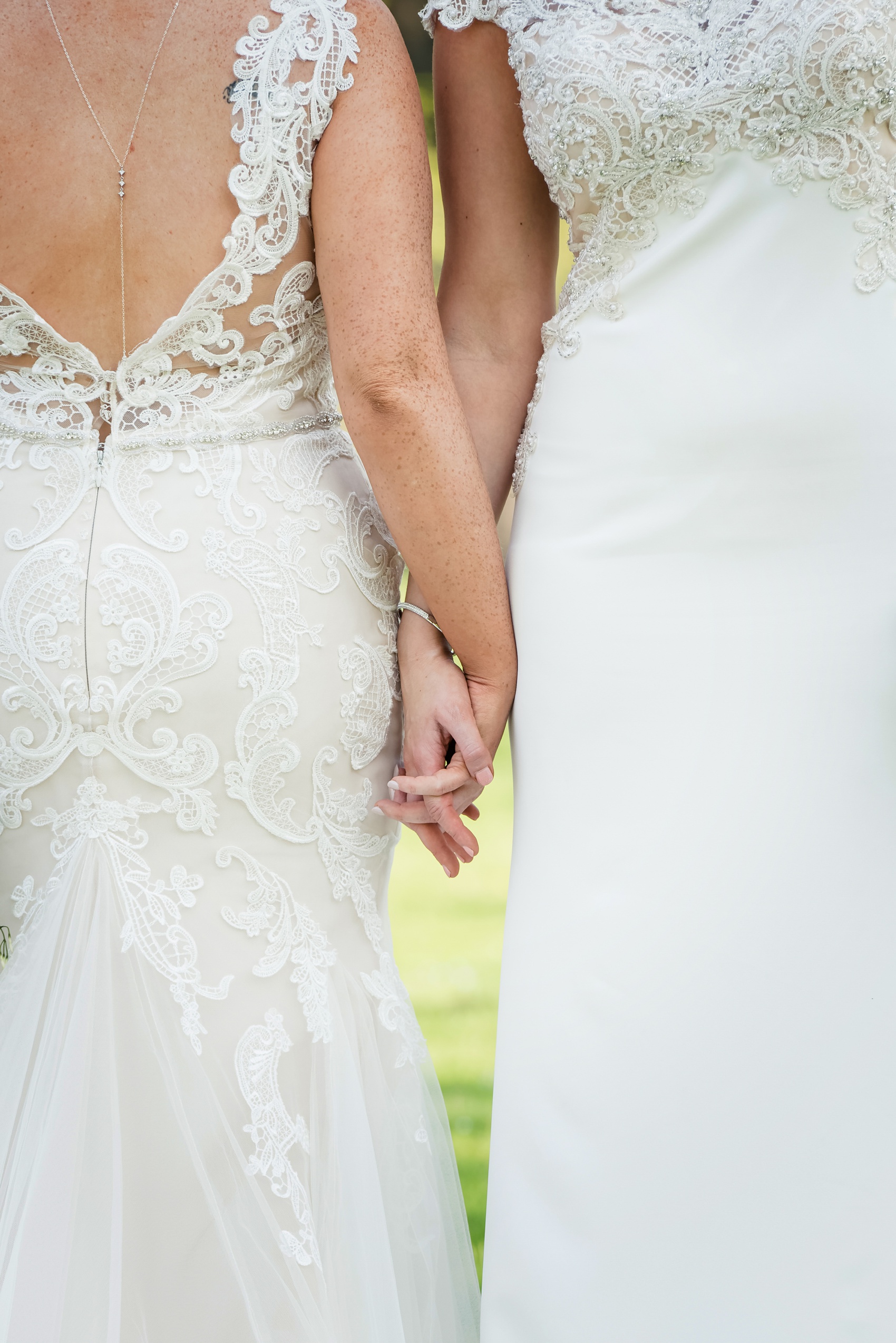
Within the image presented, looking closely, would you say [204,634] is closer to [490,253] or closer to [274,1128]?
[274,1128]

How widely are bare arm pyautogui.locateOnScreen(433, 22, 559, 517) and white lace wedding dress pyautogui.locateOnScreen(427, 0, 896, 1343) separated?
17cm

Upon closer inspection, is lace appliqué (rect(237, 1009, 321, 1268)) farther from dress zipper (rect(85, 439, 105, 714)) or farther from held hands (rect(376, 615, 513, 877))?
dress zipper (rect(85, 439, 105, 714))

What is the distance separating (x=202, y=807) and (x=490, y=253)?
3.44 feet

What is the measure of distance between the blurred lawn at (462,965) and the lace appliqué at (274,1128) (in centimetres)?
102

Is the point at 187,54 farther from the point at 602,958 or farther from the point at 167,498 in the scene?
the point at 602,958

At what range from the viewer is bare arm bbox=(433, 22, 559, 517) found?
86.0 inches

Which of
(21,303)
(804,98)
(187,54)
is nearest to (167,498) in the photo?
(21,303)

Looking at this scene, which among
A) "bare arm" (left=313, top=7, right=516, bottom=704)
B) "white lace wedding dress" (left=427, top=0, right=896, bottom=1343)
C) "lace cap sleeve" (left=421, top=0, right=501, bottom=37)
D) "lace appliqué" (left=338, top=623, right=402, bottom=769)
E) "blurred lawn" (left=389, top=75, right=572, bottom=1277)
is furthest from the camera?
"blurred lawn" (left=389, top=75, right=572, bottom=1277)

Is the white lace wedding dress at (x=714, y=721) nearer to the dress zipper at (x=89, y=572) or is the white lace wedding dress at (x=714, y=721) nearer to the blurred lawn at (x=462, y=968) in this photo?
the dress zipper at (x=89, y=572)

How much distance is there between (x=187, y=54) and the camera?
71.3 inches

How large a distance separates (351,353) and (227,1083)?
106 centimetres

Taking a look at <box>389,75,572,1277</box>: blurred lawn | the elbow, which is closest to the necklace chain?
the elbow

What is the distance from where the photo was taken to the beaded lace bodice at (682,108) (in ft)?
6.01

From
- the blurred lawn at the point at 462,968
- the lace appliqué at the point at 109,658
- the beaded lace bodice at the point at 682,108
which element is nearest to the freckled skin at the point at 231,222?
the beaded lace bodice at the point at 682,108
